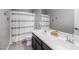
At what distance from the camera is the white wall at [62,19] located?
1460 mm

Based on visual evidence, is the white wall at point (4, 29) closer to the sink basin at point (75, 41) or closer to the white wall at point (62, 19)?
the white wall at point (62, 19)

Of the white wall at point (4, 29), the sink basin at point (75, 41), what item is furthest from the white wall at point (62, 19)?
the white wall at point (4, 29)

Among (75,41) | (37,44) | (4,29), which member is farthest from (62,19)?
(4,29)

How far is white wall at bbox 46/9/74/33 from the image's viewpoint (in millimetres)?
1460

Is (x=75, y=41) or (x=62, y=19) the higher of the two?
(x=62, y=19)

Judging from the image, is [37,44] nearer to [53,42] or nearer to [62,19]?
[53,42]

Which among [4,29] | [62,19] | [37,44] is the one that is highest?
[62,19]

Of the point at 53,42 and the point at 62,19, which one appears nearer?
the point at 53,42

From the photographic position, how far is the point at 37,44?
1510 mm

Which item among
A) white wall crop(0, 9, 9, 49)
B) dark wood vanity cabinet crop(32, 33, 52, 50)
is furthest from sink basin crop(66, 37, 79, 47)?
white wall crop(0, 9, 9, 49)

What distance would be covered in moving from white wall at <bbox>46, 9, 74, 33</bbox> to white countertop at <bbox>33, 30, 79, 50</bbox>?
0.71 feet

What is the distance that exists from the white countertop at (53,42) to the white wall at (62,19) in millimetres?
216

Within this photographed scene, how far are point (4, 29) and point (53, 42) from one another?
0.87m
